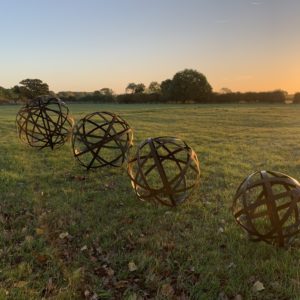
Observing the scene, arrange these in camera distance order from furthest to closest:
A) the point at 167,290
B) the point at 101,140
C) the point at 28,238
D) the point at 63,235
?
the point at 101,140, the point at 63,235, the point at 28,238, the point at 167,290

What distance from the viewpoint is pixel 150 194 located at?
590 centimetres

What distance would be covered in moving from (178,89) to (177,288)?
2742 inches

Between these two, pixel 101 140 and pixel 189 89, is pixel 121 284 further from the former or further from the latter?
pixel 189 89

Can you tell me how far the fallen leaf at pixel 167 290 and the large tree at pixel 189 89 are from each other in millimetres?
69142

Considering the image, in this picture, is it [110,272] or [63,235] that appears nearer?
[110,272]

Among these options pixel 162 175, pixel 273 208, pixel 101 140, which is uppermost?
pixel 101 140

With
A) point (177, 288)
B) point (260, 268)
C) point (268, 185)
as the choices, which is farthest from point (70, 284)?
point (268, 185)

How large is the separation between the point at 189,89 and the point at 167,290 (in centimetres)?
6982

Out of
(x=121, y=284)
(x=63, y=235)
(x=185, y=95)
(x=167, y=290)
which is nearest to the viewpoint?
(x=167, y=290)

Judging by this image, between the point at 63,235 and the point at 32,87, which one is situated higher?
the point at 32,87

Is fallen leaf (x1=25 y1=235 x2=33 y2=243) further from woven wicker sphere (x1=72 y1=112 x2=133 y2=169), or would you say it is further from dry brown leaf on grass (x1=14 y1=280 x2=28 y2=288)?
woven wicker sphere (x1=72 y1=112 x2=133 y2=169)

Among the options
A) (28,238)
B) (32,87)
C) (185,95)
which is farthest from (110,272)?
(32,87)

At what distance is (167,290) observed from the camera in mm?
3750

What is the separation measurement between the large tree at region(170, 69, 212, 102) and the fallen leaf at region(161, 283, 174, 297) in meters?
69.1
